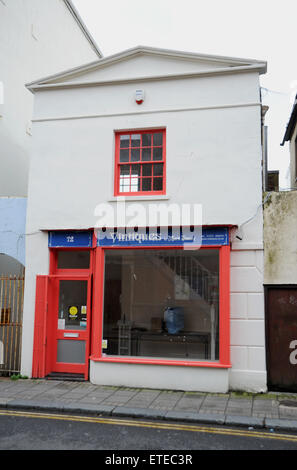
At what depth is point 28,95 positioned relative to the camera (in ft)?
48.6

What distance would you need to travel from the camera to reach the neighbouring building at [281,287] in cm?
905

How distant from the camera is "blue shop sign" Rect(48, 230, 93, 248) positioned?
10.2 metres

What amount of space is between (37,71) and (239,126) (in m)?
8.72

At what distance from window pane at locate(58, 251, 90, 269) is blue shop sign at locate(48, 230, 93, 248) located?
33 centimetres

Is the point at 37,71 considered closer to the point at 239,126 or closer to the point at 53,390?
the point at 239,126

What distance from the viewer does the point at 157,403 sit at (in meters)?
8.11

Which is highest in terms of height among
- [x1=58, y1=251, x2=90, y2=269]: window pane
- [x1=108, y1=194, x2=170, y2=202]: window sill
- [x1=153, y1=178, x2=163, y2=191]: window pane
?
[x1=153, y1=178, x2=163, y2=191]: window pane

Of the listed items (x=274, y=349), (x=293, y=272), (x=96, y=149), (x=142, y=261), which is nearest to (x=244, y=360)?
(x=274, y=349)

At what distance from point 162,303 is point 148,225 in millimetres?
1842

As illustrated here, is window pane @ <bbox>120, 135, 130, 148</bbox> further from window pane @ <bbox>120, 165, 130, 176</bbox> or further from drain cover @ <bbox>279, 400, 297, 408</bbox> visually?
drain cover @ <bbox>279, 400, 297, 408</bbox>

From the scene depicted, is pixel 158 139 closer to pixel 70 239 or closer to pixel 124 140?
pixel 124 140

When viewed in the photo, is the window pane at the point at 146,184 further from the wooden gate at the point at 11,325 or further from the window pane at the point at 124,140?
the wooden gate at the point at 11,325

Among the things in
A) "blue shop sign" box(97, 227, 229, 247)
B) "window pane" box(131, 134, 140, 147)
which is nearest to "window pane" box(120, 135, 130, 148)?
"window pane" box(131, 134, 140, 147)

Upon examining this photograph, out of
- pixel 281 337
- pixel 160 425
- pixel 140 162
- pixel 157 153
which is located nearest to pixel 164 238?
pixel 140 162
